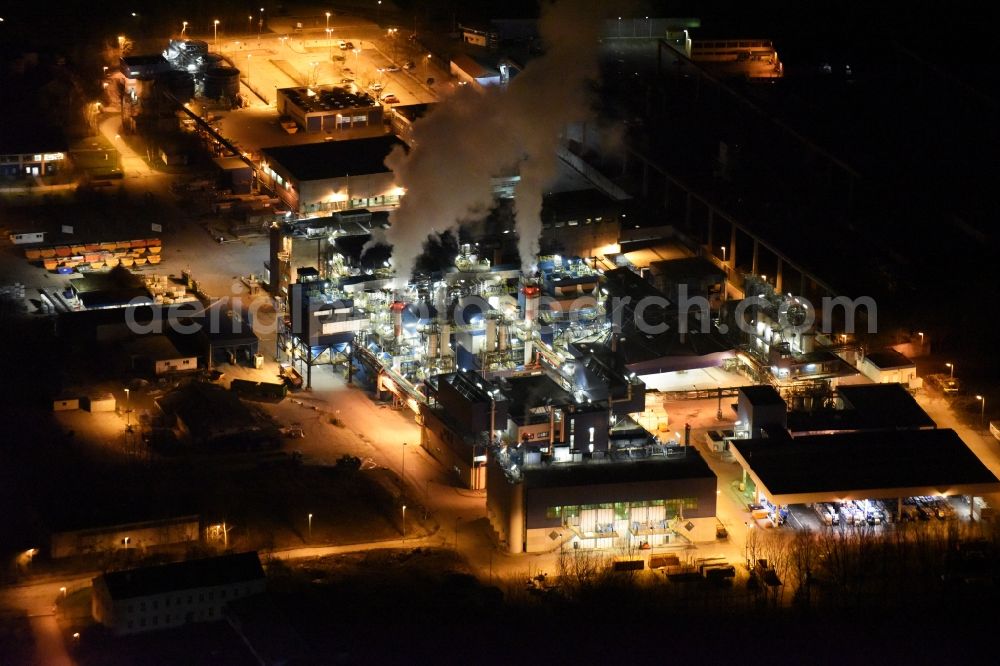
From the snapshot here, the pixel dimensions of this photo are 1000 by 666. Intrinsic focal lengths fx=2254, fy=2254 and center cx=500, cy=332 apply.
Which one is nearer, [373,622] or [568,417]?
[373,622]

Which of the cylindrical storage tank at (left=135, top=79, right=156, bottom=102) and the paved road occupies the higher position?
the cylindrical storage tank at (left=135, top=79, right=156, bottom=102)

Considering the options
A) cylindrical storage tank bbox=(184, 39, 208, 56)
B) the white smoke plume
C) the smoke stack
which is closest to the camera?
the smoke stack

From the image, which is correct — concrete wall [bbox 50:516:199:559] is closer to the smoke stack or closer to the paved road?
the paved road

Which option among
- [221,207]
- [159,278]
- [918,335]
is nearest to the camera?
[918,335]

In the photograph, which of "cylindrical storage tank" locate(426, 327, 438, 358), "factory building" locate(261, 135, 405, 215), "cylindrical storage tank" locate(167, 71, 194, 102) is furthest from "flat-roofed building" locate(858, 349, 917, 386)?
"cylindrical storage tank" locate(167, 71, 194, 102)

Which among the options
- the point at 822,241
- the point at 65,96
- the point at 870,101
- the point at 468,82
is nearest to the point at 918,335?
the point at 822,241

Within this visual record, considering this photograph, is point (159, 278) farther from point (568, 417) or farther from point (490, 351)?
point (568, 417)
